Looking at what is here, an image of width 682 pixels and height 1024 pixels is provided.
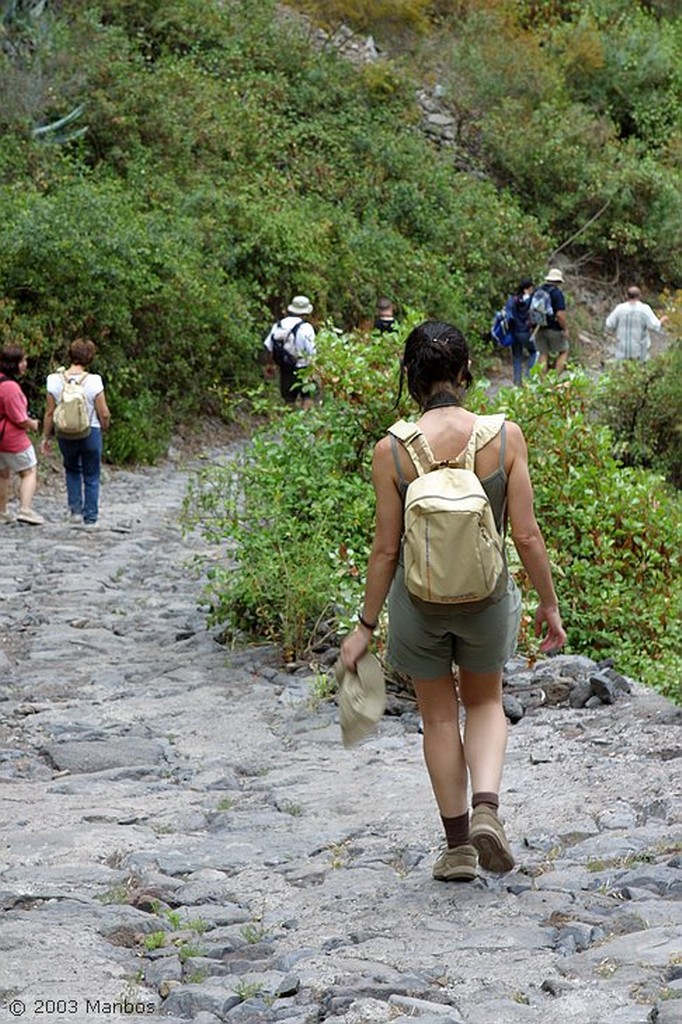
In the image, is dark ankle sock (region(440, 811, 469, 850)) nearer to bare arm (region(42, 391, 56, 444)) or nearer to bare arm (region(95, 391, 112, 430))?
bare arm (region(95, 391, 112, 430))

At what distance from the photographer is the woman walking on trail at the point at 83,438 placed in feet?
43.0

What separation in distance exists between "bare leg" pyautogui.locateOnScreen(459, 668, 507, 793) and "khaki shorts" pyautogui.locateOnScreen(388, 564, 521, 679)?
0.23 feet

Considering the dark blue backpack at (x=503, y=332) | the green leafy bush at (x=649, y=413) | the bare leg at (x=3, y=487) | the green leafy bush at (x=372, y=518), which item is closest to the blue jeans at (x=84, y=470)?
the bare leg at (x=3, y=487)

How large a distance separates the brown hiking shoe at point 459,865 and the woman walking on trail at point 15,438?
901 centimetres

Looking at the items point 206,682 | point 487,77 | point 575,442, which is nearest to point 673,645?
point 575,442

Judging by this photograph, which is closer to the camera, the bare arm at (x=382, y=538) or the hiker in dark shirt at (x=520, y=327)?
the bare arm at (x=382, y=538)

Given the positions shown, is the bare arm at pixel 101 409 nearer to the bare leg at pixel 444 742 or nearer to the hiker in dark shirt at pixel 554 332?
the bare leg at pixel 444 742

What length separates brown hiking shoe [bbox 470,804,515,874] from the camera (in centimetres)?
478

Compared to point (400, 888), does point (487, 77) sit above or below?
above

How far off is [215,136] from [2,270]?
9.05 meters

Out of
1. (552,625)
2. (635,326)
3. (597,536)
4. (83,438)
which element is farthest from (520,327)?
(552,625)

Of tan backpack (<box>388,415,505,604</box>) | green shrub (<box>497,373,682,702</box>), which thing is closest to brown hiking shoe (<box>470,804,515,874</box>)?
tan backpack (<box>388,415,505,604</box>)

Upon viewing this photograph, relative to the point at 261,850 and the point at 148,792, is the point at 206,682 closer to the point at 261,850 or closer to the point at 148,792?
the point at 148,792

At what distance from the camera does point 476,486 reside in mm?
4668
